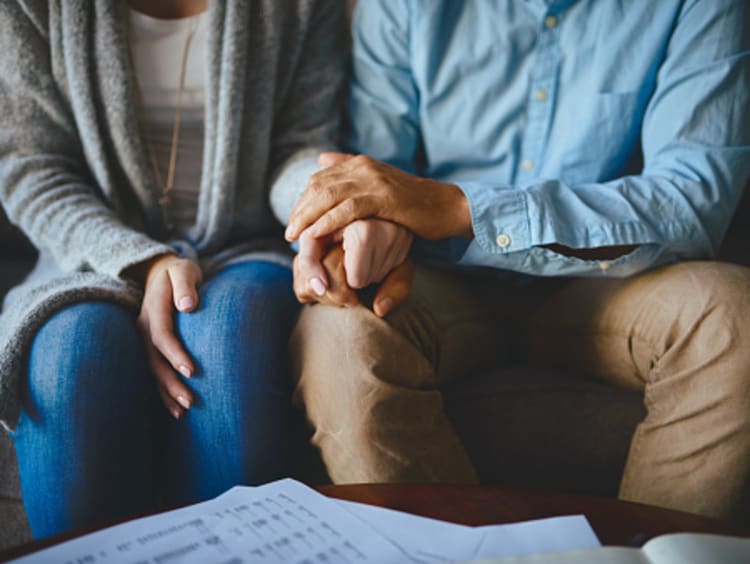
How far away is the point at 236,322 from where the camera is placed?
2.32ft

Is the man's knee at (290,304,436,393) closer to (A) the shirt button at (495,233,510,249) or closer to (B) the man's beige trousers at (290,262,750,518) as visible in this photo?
(B) the man's beige trousers at (290,262,750,518)

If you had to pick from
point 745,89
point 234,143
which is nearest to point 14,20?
point 234,143

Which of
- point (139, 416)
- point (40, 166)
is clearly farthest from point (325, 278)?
point (40, 166)

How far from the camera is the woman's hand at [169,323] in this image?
69cm

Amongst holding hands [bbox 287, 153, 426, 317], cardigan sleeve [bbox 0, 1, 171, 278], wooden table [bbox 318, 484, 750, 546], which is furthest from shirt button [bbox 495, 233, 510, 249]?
cardigan sleeve [bbox 0, 1, 171, 278]

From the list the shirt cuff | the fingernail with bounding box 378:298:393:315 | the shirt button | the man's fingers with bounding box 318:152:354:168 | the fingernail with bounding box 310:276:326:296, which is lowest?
the fingernail with bounding box 378:298:393:315

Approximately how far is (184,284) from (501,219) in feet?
1.29

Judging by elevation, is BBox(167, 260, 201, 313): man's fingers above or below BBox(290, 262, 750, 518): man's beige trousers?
above

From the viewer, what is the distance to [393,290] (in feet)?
2.35

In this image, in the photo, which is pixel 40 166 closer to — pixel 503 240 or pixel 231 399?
pixel 231 399

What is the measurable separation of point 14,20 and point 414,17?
556 mm

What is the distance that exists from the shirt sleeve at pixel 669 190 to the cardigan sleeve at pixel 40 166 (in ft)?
1.47

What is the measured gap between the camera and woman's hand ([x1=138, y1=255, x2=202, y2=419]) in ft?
2.25

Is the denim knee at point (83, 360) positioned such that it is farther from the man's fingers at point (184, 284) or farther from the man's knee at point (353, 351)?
the man's knee at point (353, 351)
